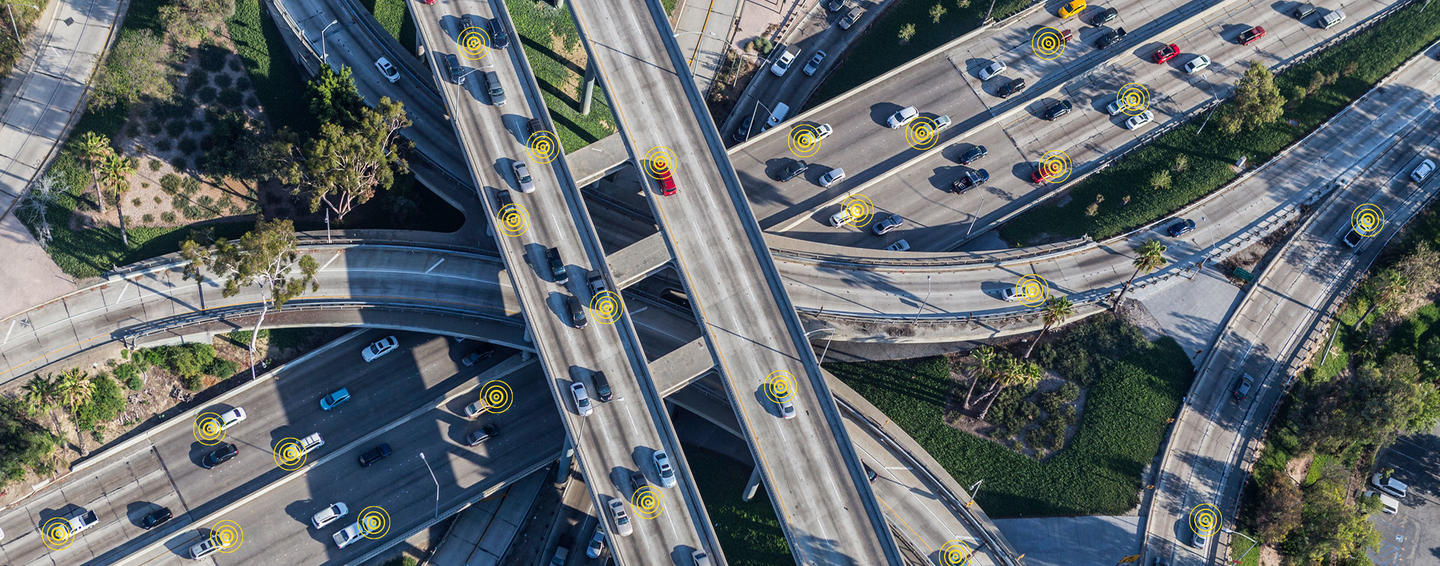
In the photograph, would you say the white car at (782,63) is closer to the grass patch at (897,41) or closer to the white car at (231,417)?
the grass patch at (897,41)

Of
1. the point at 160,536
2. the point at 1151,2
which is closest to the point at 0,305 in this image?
the point at 160,536

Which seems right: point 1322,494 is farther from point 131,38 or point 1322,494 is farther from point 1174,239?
point 131,38

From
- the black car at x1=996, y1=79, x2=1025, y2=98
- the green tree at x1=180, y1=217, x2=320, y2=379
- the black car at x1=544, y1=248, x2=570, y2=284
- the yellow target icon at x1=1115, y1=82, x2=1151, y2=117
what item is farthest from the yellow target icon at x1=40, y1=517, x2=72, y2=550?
the yellow target icon at x1=1115, y1=82, x2=1151, y2=117

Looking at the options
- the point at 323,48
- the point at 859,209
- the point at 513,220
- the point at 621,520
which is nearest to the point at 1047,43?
the point at 859,209

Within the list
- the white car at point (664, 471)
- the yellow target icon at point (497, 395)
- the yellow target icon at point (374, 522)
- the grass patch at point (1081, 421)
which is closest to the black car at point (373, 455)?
the yellow target icon at point (374, 522)

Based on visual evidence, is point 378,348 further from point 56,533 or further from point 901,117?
point 901,117

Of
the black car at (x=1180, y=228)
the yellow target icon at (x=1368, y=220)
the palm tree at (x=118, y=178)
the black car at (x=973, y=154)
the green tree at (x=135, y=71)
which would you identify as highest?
the green tree at (x=135, y=71)
